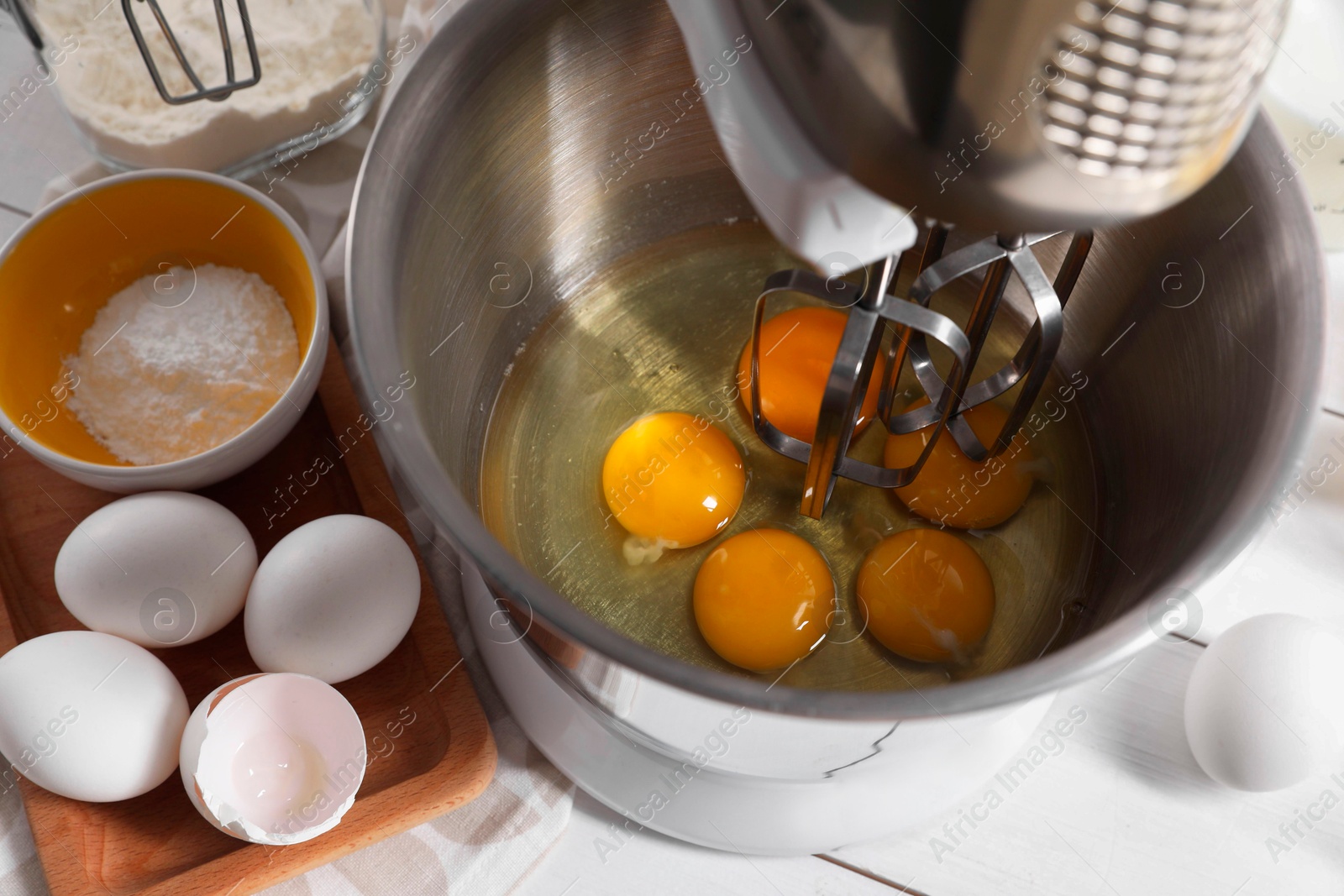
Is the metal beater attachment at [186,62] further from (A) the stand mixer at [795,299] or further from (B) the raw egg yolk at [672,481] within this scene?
(B) the raw egg yolk at [672,481]

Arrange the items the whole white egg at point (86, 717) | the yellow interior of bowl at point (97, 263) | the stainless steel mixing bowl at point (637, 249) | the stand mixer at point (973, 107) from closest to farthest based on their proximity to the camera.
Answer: the stand mixer at point (973, 107) → the stainless steel mixing bowl at point (637, 249) → the whole white egg at point (86, 717) → the yellow interior of bowl at point (97, 263)

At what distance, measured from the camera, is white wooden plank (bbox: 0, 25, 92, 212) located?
0.80m

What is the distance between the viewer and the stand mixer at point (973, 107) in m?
0.25

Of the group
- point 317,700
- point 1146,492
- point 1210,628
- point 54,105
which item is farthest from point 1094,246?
point 54,105

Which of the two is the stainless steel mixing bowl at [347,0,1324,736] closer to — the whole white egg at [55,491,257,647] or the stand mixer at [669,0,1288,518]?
the stand mixer at [669,0,1288,518]

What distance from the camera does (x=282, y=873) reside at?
558mm

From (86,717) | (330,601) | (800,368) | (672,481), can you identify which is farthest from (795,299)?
(86,717)

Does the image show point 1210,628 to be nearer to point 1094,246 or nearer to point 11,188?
point 1094,246

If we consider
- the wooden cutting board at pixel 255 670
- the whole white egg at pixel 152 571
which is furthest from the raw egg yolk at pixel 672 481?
the whole white egg at pixel 152 571

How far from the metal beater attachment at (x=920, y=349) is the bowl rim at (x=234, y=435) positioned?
281 millimetres

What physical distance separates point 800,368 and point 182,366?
42cm

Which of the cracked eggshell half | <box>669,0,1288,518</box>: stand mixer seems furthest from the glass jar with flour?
<box>669,0,1288,518</box>: stand mixer

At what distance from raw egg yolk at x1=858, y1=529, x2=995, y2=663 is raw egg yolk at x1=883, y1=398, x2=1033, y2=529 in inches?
1.4

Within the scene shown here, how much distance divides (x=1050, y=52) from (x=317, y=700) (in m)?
0.50
